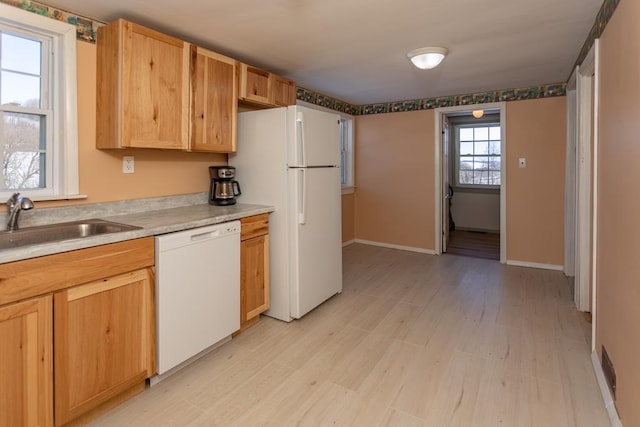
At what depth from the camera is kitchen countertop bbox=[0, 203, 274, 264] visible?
4.84ft

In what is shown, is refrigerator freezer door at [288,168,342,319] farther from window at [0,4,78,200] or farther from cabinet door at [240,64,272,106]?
window at [0,4,78,200]

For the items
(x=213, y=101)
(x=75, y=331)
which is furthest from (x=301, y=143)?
(x=75, y=331)

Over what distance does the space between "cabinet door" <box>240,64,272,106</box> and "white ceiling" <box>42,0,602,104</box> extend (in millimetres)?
129

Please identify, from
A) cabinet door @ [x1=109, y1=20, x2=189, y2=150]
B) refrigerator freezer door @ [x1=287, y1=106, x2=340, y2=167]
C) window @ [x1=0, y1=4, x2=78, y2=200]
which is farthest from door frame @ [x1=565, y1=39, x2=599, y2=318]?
window @ [x1=0, y1=4, x2=78, y2=200]

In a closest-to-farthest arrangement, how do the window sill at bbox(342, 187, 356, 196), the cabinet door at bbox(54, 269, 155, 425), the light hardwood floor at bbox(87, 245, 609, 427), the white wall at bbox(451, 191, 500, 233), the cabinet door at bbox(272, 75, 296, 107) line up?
1. the cabinet door at bbox(54, 269, 155, 425)
2. the light hardwood floor at bbox(87, 245, 609, 427)
3. the cabinet door at bbox(272, 75, 296, 107)
4. the window sill at bbox(342, 187, 356, 196)
5. the white wall at bbox(451, 191, 500, 233)

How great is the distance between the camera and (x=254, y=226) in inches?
106

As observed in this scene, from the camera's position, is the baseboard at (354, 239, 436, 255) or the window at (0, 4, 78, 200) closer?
the window at (0, 4, 78, 200)

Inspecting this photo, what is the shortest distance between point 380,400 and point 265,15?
2360mm

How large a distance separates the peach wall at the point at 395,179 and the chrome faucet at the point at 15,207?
173 inches

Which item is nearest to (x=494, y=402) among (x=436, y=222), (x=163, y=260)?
(x=163, y=260)

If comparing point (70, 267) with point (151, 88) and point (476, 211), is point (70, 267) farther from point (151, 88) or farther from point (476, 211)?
point (476, 211)

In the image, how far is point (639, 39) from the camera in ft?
4.62

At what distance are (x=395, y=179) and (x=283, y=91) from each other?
2537 mm

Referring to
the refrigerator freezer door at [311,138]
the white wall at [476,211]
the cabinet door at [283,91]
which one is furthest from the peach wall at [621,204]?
the white wall at [476,211]
